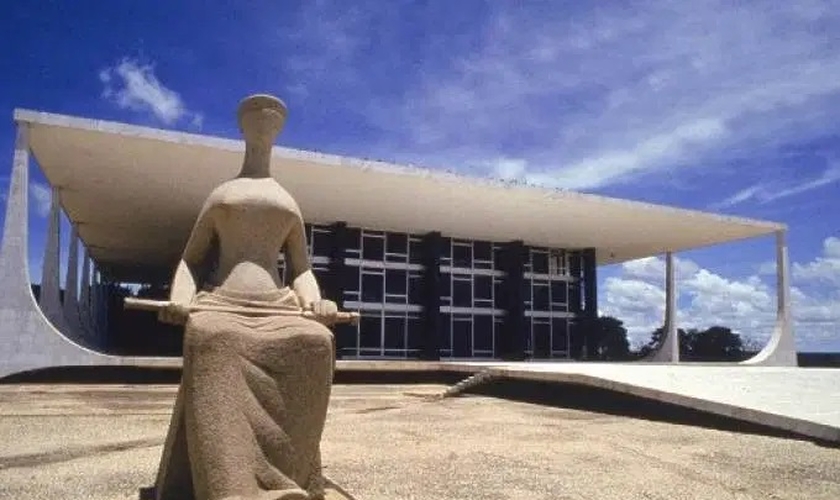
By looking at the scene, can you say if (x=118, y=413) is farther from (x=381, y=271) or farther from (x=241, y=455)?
(x=381, y=271)

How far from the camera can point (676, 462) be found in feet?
23.5

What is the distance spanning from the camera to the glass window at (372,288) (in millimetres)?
25719

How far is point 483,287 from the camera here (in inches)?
1110

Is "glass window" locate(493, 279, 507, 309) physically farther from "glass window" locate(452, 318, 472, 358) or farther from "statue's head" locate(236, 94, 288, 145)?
"statue's head" locate(236, 94, 288, 145)

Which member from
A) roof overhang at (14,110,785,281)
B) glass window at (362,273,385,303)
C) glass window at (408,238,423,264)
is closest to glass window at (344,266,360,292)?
glass window at (362,273,385,303)

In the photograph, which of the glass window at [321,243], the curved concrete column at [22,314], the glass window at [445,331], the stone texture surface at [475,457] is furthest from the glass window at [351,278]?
the stone texture surface at [475,457]

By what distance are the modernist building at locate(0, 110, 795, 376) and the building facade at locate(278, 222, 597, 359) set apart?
6 centimetres

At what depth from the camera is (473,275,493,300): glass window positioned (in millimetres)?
28031

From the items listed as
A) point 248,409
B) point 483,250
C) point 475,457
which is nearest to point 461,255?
point 483,250

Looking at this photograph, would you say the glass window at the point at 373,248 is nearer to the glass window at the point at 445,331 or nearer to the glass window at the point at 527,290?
the glass window at the point at 445,331

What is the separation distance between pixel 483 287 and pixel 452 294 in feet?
5.17

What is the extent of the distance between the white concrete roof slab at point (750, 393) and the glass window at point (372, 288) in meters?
10.8

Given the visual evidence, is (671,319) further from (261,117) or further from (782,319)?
(261,117)

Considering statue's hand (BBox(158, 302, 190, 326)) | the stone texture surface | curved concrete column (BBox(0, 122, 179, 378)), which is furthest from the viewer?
curved concrete column (BBox(0, 122, 179, 378))
